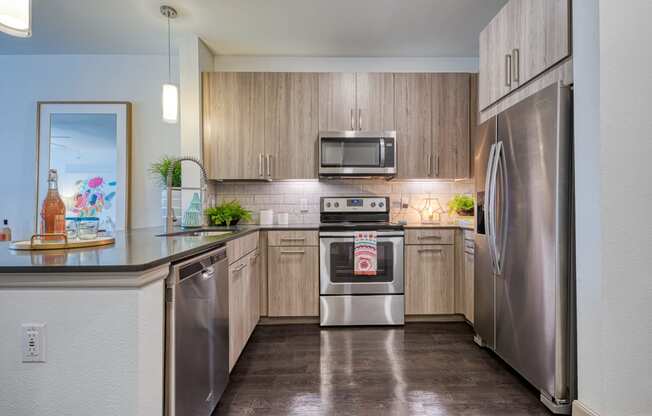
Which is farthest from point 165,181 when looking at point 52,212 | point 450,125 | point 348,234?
point 450,125

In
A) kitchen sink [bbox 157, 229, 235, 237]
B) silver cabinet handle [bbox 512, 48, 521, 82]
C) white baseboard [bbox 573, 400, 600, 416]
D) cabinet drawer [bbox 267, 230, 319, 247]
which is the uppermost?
silver cabinet handle [bbox 512, 48, 521, 82]

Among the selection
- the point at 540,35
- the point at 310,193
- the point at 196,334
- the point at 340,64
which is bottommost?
the point at 196,334

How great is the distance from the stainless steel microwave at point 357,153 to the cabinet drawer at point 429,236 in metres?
0.64

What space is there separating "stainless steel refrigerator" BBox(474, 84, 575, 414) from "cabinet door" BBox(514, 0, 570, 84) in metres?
0.20

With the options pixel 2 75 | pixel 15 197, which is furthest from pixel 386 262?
pixel 2 75

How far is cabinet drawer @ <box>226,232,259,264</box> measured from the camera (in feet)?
6.77

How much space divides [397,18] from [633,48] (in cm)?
183

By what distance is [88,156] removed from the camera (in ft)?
11.8

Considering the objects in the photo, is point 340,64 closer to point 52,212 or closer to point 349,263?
point 349,263

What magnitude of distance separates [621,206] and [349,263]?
201 cm

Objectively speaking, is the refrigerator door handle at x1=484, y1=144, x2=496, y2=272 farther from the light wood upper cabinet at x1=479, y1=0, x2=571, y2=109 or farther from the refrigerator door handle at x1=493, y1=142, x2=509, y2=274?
the light wood upper cabinet at x1=479, y1=0, x2=571, y2=109

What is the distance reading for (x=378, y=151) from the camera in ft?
11.0

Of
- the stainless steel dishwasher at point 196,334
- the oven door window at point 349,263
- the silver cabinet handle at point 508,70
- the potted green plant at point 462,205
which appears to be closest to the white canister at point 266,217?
the oven door window at point 349,263

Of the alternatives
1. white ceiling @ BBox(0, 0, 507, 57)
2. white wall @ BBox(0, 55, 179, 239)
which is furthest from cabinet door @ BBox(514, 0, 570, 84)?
white wall @ BBox(0, 55, 179, 239)
